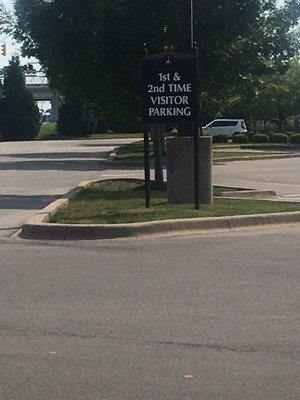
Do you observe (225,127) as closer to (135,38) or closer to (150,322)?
(135,38)

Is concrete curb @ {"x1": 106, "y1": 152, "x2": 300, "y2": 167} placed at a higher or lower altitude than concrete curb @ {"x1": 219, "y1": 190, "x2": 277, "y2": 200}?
lower

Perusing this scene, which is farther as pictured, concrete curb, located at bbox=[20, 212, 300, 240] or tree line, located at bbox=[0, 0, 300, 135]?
tree line, located at bbox=[0, 0, 300, 135]

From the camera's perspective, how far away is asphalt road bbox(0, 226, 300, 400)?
555 cm

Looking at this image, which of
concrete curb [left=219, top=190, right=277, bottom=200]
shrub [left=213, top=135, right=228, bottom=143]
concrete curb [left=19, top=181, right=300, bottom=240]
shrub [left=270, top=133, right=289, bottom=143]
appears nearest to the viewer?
concrete curb [left=19, top=181, right=300, bottom=240]

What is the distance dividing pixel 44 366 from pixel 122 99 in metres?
13.7

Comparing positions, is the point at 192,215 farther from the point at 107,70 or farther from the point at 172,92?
the point at 107,70

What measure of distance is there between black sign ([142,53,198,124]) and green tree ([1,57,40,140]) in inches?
2455

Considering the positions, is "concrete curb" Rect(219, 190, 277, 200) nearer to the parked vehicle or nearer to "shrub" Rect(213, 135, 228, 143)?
"shrub" Rect(213, 135, 228, 143)

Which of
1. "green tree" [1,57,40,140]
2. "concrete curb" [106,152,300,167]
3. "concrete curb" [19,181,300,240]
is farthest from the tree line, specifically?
"green tree" [1,57,40,140]

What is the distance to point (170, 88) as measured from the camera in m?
14.5

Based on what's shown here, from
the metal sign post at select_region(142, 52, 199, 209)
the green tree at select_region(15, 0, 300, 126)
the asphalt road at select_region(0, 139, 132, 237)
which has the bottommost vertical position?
the asphalt road at select_region(0, 139, 132, 237)

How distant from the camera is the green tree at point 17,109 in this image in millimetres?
75500

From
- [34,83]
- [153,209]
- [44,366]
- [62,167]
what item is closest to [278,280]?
[44,366]

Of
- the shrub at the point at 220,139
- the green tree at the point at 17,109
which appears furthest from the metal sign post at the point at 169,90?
the green tree at the point at 17,109
